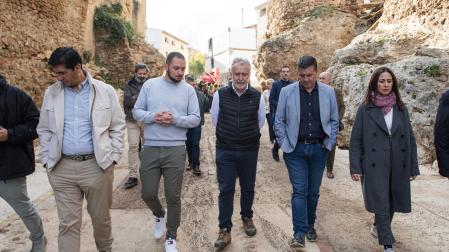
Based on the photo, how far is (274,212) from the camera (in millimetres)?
4676

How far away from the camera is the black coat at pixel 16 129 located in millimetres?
3084

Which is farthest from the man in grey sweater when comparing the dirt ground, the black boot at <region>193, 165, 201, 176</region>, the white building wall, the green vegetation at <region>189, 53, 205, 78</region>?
the green vegetation at <region>189, 53, 205, 78</region>

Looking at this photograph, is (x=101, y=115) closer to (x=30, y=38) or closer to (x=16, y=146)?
(x=16, y=146)

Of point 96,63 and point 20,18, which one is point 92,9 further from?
point 20,18

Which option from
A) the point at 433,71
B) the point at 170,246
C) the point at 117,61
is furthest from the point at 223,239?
the point at 117,61

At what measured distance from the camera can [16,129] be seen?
307cm

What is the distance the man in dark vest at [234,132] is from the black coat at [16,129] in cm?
170

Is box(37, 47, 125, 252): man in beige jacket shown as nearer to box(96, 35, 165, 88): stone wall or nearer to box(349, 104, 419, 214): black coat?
box(349, 104, 419, 214): black coat

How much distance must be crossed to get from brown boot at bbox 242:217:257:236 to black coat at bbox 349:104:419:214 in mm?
1201

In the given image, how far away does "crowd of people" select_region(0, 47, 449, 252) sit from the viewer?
2.89 m

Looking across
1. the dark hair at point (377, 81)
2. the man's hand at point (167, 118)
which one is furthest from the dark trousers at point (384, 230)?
the man's hand at point (167, 118)

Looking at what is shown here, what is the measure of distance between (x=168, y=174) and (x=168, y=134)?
1.25 feet

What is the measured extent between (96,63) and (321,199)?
1222 cm

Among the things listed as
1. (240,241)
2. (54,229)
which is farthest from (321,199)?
(54,229)
